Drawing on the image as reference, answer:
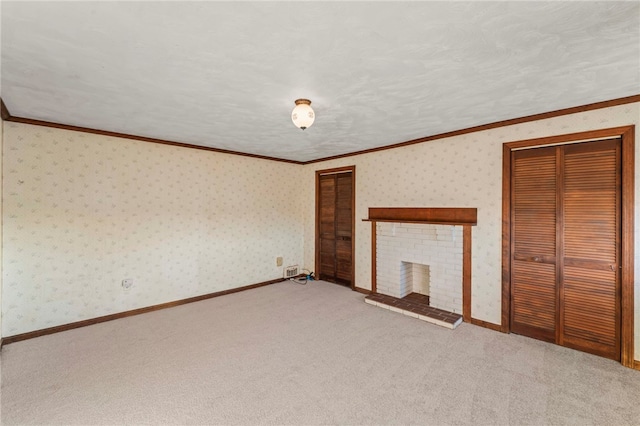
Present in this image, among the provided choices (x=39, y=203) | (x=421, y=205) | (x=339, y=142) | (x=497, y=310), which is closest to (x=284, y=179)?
(x=339, y=142)

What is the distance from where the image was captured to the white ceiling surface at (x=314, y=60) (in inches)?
56.3

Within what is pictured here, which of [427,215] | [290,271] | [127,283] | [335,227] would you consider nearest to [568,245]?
[427,215]

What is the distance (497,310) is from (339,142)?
2909 millimetres

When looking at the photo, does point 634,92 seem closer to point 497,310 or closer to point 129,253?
point 497,310

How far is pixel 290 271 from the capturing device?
5.67 meters

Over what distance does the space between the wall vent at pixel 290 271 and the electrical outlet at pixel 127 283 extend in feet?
8.45

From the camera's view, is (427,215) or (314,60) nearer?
(314,60)

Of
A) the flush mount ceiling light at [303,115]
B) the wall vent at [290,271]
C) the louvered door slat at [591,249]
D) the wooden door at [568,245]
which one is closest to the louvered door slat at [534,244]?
the wooden door at [568,245]

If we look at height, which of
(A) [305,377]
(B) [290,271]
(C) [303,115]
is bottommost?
(A) [305,377]

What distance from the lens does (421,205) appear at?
4.08 metres

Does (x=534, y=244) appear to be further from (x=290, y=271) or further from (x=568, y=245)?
(x=290, y=271)

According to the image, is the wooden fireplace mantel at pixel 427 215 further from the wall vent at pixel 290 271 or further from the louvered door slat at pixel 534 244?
the wall vent at pixel 290 271

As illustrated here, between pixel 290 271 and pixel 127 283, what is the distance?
2727mm

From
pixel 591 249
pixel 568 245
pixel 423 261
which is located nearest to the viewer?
pixel 591 249
